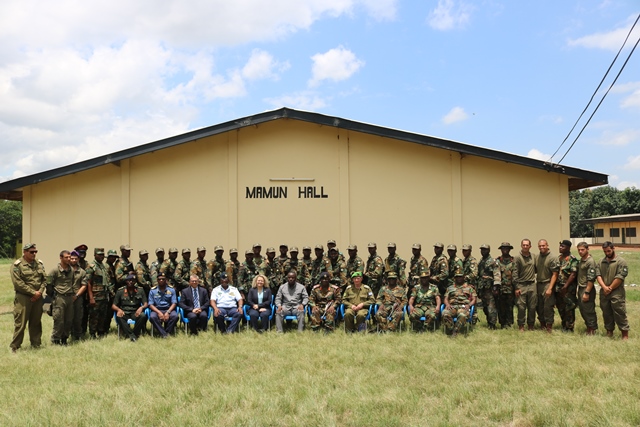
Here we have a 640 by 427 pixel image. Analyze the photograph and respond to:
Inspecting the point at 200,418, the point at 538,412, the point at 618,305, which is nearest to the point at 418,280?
the point at 618,305

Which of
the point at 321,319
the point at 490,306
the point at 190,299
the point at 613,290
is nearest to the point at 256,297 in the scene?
the point at 190,299

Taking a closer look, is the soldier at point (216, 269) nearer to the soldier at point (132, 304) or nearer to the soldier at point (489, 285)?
the soldier at point (132, 304)

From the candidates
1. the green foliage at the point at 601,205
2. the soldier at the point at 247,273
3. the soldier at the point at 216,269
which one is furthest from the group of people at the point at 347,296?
the green foliage at the point at 601,205

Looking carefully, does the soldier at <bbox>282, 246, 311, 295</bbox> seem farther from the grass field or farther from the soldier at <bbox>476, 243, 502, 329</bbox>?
the soldier at <bbox>476, 243, 502, 329</bbox>

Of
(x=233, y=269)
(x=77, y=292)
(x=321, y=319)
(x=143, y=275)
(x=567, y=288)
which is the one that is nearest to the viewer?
(x=77, y=292)

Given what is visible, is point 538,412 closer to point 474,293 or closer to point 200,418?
point 200,418

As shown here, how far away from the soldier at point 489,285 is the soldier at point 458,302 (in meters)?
0.31

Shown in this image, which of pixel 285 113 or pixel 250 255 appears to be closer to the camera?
pixel 250 255

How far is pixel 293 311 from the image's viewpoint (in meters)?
9.18

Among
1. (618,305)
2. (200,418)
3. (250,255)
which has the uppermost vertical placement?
(250,255)

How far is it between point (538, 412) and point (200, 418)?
3.20 metres

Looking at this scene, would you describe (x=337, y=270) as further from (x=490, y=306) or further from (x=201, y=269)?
(x=490, y=306)

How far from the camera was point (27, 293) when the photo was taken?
778 cm

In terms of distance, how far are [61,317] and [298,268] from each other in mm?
4234
